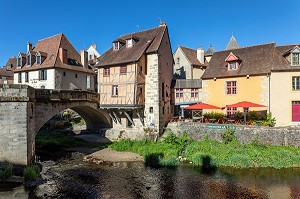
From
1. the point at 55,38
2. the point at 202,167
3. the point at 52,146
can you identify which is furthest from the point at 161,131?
the point at 55,38

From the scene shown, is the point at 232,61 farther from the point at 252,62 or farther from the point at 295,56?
the point at 295,56

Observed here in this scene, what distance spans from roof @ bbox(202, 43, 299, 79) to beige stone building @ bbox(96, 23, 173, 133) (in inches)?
193

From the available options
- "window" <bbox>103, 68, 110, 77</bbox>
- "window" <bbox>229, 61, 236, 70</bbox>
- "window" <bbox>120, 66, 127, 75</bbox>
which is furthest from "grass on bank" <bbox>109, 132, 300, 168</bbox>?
"window" <bbox>103, 68, 110, 77</bbox>

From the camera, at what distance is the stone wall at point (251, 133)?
56.4ft

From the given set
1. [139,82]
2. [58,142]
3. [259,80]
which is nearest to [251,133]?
[259,80]

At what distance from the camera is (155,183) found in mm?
13500

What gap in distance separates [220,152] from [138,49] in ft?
39.2

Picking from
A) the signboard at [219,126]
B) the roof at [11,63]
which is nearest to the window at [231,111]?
the signboard at [219,126]

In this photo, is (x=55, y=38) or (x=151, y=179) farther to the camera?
(x=55, y=38)

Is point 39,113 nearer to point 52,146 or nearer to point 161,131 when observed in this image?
point 52,146

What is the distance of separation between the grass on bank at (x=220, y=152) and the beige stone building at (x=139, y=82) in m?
2.81

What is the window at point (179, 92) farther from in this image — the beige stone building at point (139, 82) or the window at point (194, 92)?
the window at point (194, 92)

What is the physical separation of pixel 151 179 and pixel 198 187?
9.25 feet

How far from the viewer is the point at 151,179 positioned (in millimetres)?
14164
